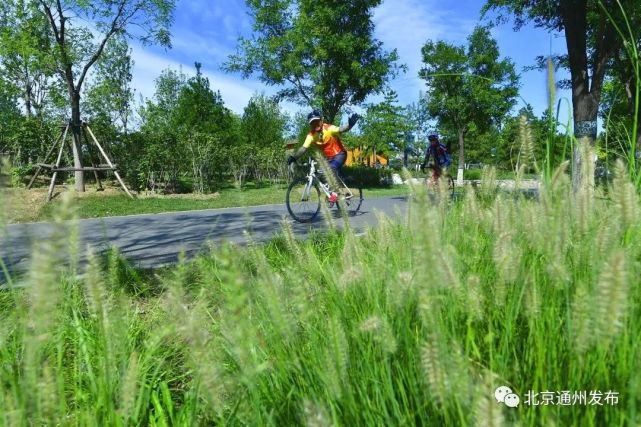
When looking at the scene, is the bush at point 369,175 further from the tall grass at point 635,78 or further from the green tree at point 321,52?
the tall grass at point 635,78

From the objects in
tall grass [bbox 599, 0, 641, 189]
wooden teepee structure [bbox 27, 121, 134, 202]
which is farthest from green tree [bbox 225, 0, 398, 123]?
tall grass [bbox 599, 0, 641, 189]

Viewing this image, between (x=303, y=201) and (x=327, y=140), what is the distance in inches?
45.5

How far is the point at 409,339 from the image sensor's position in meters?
1.03

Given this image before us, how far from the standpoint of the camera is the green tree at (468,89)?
34656 mm

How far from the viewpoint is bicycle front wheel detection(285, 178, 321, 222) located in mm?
7941

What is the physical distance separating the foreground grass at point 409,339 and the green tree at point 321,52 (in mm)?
21043

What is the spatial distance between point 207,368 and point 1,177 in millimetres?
633

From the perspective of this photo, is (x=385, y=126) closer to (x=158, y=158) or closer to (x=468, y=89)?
(x=468, y=89)

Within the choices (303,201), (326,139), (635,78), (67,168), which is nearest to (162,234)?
(303,201)

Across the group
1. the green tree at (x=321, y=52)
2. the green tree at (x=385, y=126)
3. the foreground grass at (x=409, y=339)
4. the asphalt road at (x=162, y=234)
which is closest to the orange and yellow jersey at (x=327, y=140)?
the asphalt road at (x=162, y=234)

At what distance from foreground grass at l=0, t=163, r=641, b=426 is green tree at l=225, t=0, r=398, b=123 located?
2104 cm

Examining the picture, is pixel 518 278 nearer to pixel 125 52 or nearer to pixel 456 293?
pixel 456 293

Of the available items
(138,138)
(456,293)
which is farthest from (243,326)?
(138,138)

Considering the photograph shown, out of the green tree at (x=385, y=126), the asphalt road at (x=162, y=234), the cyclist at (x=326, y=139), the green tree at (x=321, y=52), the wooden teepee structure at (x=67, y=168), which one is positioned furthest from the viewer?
the green tree at (x=385, y=126)
